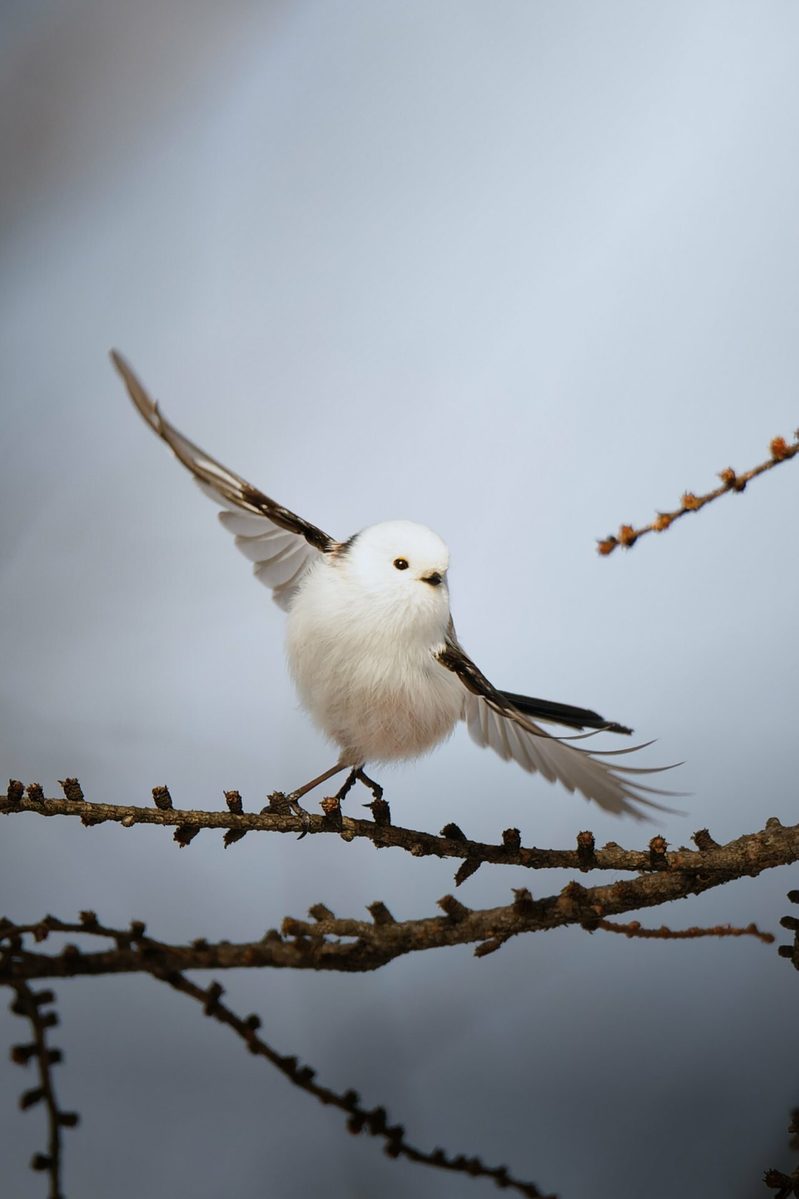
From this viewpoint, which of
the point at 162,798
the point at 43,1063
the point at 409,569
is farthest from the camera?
the point at 409,569

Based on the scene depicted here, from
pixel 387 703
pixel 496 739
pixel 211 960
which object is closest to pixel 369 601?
pixel 387 703

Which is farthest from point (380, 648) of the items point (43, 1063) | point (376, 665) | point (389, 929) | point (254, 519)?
point (43, 1063)

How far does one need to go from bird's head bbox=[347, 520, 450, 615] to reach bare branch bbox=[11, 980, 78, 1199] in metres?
0.32

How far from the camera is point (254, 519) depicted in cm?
66

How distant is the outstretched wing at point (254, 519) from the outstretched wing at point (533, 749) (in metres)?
0.12

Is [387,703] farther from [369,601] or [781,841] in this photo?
[781,841]

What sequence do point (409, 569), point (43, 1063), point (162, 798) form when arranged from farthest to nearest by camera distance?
point (409, 569), point (162, 798), point (43, 1063)

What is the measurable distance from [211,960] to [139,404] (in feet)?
0.99

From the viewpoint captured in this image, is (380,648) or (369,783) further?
(369,783)

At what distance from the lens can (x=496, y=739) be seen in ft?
2.30

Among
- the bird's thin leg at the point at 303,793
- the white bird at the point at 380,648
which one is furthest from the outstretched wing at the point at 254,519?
the bird's thin leg at the point at 303,793

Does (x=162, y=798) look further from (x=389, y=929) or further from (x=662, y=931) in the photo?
(x=662, y=931)

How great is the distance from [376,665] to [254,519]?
128 mm

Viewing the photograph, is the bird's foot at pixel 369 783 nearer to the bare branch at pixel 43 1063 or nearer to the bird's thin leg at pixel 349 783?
the bird's thin leg at pixel 349 783
